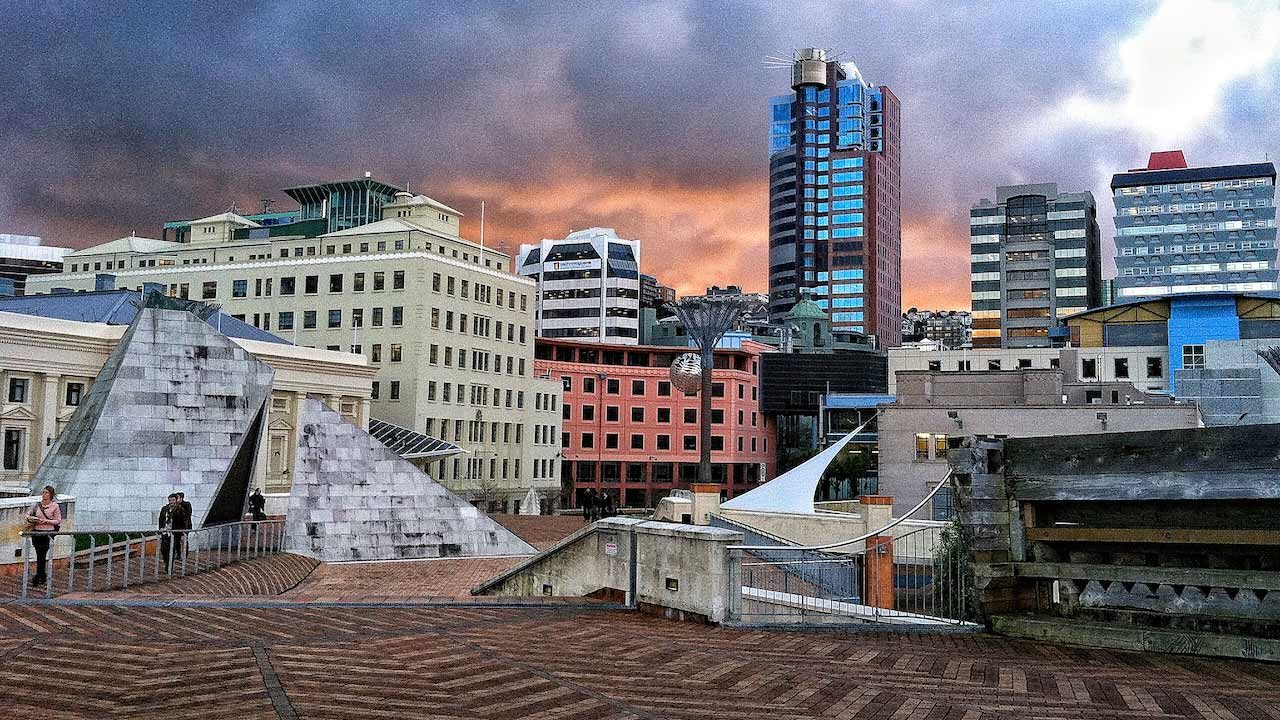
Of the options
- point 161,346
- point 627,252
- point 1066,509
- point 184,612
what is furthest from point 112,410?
point 627,252

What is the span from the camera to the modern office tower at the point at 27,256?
128 meters

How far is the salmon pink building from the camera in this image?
87.1 m

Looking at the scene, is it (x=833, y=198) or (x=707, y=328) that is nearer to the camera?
(x=707, y=328)

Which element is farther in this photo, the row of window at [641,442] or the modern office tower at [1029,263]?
the modern office tower at [1029,263]

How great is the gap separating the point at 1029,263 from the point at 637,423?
57.1 m

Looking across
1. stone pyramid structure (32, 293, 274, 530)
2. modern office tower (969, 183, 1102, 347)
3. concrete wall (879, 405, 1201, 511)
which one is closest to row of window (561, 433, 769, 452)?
modern office tower (969, 183, 1102, 347)

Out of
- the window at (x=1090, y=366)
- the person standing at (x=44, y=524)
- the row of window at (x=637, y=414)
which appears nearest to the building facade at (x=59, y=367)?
the person standing at (x=44, y=524)

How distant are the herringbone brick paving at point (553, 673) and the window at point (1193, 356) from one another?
67.7 meters

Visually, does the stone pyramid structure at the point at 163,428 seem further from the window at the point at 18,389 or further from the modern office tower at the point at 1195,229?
the modern office tower at the point at 1195,229

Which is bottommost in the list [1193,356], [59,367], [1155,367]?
[59,367]

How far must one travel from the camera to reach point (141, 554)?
14633 mm

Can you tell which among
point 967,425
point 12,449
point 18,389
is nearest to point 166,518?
point 18,389

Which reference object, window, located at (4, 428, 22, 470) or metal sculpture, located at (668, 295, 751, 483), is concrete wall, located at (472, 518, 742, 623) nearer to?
metal sculpture, located at (668, 295, 751, 483)

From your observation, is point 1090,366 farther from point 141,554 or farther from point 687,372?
point 141,554
